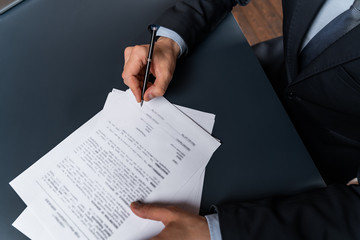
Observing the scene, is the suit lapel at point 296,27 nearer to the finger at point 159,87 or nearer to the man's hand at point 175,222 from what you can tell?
the finger at point 159,87

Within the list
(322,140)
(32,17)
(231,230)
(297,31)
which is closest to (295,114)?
(322,140)

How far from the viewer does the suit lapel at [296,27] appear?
63 centimetres

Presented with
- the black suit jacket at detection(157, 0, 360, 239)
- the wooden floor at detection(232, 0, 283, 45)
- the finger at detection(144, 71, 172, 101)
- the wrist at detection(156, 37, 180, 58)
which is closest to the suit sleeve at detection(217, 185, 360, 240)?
the black suit jacket at detection(157, 0, 360, 239)

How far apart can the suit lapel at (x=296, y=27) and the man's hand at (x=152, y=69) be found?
345 mm

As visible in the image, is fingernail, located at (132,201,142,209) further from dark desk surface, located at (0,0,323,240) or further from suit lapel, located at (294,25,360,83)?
suit lapel, located at (294,25,360,83)

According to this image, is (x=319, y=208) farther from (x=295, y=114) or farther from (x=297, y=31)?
(x=297, y=31)

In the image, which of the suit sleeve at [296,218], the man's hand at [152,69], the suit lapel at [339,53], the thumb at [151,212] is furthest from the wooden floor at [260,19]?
the thumb at [151,212]

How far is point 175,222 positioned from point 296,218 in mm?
232

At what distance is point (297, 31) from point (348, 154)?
39 centimetres

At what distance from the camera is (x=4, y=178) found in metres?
0.47

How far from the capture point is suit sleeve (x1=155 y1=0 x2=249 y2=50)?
0.62 meters

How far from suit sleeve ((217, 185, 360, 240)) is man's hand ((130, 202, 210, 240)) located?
0.13 feet

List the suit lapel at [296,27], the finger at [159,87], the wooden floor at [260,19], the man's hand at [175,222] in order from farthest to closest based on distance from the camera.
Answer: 1. the wooden floor at [260,19]
2. the suit lapel at [296,27]
3. the finger at [159,87]
4. the man's hand at [175,222]

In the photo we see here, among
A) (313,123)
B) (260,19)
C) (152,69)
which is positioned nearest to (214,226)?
(152,69)
